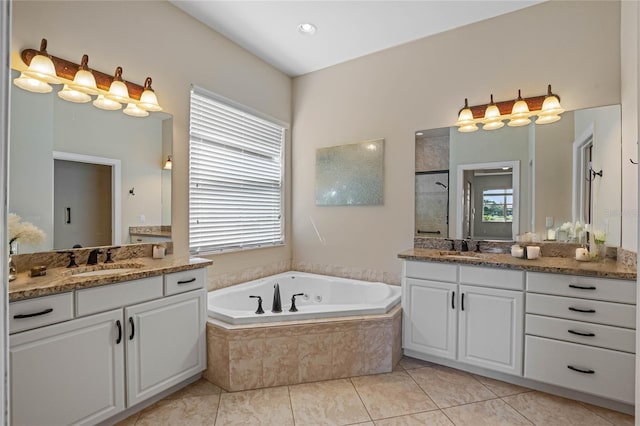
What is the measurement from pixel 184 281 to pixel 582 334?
2.57 m

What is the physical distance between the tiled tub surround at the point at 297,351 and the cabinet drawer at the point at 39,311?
3.03 feet

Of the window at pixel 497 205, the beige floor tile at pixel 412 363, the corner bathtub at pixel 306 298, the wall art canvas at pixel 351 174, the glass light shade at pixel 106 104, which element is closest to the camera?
the glass light shade at pixel 106 104

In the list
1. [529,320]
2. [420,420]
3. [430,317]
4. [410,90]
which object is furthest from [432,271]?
[410,90]

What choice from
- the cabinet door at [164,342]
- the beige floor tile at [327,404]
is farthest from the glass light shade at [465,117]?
the cabinet door at [164,342]

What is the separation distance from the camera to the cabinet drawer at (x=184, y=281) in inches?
81.2

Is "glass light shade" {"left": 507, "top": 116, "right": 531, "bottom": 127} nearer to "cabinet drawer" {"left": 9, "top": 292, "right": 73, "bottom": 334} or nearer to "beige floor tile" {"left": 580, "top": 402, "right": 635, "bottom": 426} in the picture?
"beige floor tile" {"left": 580, "top": 402, "right": 635, "bottom": 426}

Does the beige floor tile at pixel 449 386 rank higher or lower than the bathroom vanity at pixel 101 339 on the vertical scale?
lower

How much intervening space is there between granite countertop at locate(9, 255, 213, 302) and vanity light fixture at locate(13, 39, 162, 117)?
1.08m

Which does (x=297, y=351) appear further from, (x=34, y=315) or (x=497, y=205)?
(x=497, y=205)

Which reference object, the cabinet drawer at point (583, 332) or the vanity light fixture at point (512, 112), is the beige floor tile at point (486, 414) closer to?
the cabinet drawer at point (583, 332)

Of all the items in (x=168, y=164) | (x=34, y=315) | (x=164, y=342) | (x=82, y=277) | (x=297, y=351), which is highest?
(x=168, y=164)

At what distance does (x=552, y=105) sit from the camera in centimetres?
247

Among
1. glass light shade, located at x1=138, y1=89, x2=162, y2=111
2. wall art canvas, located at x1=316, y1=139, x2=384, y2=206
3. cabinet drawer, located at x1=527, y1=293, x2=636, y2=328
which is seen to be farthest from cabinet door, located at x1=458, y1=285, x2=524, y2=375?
glass light shade, located at x1=138, y1=89, x2=162, y2=111

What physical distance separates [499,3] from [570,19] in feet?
1.75
